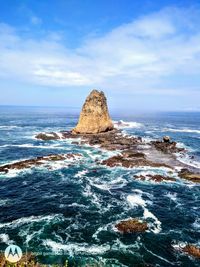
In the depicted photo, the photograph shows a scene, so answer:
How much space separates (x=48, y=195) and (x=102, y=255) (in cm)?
1860

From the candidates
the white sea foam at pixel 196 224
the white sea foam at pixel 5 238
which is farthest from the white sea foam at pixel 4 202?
the white sea foam at pixel 196 224

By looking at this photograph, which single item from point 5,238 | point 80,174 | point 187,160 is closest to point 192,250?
point 5,238

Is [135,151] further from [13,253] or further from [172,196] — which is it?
[13,253]

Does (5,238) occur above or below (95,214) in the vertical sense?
below

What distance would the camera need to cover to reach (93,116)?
103 m

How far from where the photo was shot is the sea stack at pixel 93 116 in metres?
103

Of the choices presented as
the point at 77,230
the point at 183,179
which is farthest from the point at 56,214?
the point at 183,179

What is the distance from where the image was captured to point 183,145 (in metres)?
92.8

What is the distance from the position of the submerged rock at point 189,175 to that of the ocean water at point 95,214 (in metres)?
2.46

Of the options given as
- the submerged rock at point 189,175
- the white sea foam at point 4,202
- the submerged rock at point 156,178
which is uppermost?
the submerged rock at point 189,175

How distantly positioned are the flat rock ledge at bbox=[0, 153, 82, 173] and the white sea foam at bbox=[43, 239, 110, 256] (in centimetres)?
3023

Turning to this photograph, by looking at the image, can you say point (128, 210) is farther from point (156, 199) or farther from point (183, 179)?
point (183, 179)

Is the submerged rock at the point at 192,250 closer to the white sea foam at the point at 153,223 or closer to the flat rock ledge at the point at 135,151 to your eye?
the white sea foam at the point at 153,223

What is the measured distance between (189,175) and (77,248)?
33.7m
